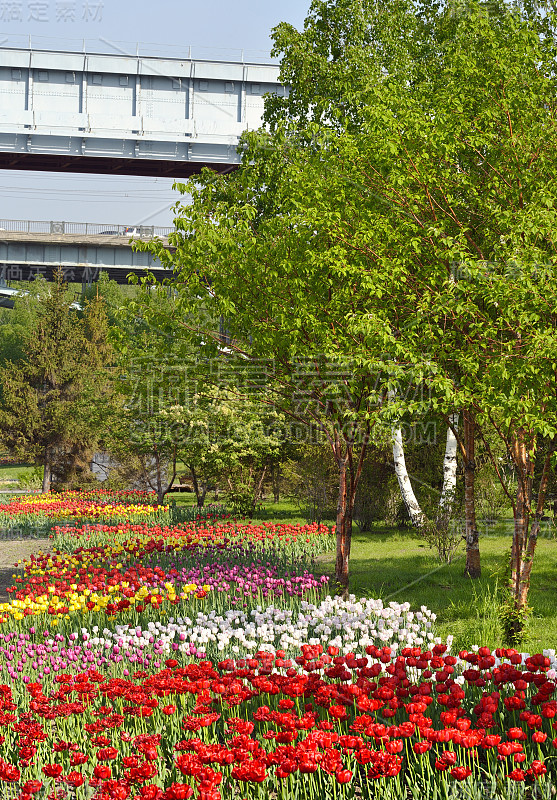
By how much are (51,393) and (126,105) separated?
1810cm

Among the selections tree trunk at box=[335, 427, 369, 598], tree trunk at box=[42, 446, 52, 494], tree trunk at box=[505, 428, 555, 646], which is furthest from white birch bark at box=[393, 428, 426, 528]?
tree trunk at box=[42, 446, 52, 494]

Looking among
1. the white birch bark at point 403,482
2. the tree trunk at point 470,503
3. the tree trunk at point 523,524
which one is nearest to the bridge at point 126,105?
the white birch bark at point 403,482

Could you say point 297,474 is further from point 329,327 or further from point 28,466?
point 28,466

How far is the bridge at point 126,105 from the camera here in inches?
1489

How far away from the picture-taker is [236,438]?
2009 cm

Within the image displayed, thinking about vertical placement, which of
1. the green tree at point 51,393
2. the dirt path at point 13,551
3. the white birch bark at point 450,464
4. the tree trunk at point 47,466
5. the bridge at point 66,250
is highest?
the bridge at point 66,250

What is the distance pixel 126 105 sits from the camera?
128ft

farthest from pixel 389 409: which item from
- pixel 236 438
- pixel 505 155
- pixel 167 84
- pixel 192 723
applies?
pixel 167 84

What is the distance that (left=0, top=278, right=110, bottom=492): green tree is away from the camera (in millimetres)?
28125

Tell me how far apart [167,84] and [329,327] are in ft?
111

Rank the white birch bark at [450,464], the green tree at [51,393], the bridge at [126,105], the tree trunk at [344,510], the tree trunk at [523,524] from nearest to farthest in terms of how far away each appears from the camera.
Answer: the tree trunk at [523,524], the tree trunk at [344,510], the white birch bark at [450,464], the green tree at [51,393], the bridge at [126,105]

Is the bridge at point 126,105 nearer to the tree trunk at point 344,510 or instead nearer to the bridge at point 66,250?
the bridge at point 66,250

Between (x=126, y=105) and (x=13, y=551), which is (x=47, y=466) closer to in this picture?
(x=13, y=551)

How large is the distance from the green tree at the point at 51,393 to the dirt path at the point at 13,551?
9146mm
